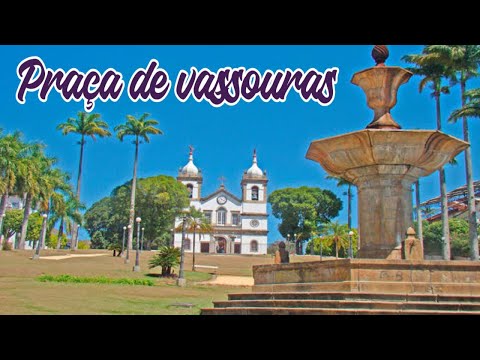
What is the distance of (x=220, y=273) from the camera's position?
3684 cm

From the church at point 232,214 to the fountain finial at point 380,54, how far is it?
67.0 metres

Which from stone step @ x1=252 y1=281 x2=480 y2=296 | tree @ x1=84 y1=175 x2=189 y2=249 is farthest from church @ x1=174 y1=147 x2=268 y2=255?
stone step @ x1=252 y1=281 x2=480 y2=296

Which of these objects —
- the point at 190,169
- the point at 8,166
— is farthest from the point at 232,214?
the point at 8,166

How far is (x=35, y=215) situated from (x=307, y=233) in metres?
38.4

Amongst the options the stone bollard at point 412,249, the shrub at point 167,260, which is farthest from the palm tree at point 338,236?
the stone bollard at point 412,249

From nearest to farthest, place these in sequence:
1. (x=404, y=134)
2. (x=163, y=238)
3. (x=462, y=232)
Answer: (x=404, y=134)
(x=462, y=232)
(x=163, y=238)

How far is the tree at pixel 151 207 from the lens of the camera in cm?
Answer: 6500

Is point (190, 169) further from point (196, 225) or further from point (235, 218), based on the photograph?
point (196, 225)

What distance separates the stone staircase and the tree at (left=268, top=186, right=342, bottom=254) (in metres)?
69.4

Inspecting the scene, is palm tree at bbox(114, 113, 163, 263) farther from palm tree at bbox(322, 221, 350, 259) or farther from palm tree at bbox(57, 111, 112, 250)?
palm tree at bbox(322, 221, 350, 259)

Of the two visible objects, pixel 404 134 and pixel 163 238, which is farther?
pixel 163 238

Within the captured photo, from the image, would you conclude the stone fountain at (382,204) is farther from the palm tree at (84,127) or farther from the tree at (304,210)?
the tree at (304,210)

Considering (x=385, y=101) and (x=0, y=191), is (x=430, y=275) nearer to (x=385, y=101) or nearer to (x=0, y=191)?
(x=385, y=101)
